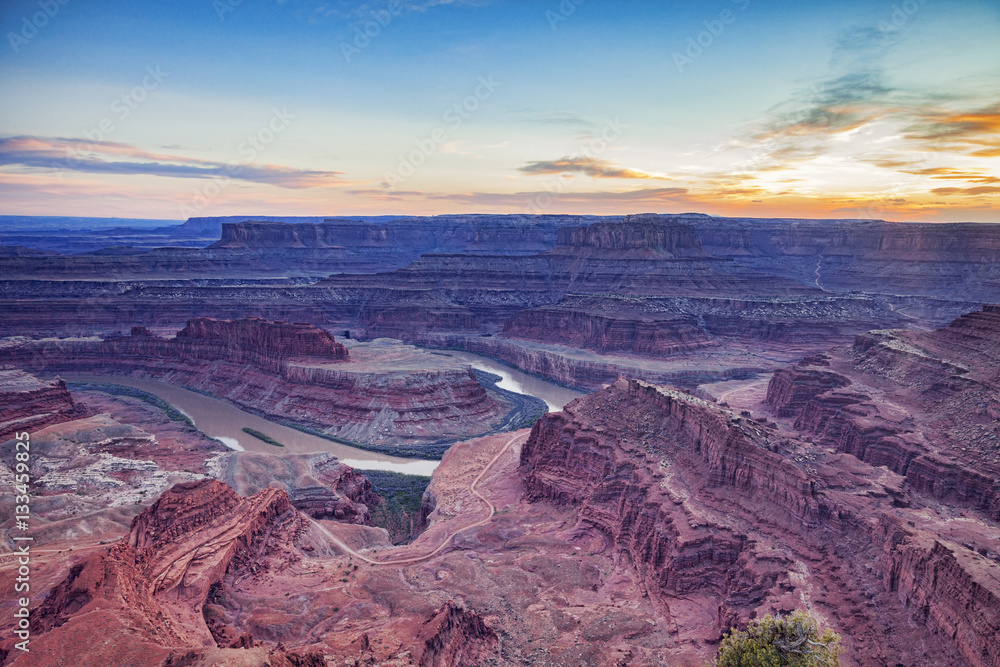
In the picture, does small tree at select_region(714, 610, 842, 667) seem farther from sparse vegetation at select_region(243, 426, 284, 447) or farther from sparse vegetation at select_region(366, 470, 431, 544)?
sparse vegetation at select_region(243, 426, 284, 447)

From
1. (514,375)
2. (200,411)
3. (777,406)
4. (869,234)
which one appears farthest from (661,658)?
(869,234)

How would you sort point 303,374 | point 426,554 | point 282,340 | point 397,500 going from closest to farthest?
point 426,554 → point 397,500 → point 303,374 → point 282,340

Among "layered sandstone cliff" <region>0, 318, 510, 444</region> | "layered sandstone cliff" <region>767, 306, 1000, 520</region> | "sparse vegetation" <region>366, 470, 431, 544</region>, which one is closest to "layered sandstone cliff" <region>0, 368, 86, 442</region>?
"layered sandstone cliff" <region>0, 318, 510, 444</region>

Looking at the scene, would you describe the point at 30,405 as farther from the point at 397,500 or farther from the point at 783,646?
the point at 783,646

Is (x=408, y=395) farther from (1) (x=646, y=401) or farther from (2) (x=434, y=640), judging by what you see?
(2) (x=434, y=640)

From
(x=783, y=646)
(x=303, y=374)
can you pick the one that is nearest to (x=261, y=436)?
(x=303, y=374)

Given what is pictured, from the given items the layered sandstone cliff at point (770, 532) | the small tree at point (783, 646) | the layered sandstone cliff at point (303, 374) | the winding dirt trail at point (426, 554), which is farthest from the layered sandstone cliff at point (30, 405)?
the small tree at point (783, 646)

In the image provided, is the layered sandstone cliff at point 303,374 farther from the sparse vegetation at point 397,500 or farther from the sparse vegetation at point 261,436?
the sparse vegetation at point 397,500
